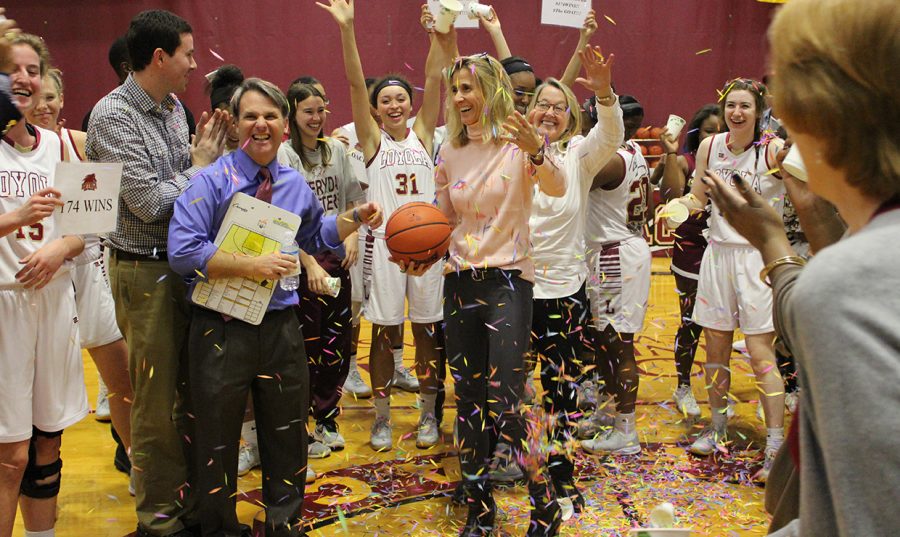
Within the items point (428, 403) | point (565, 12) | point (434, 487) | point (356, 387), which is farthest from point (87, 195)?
point (565, 12)

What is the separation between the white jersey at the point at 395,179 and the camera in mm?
4906

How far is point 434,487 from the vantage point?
4.20m

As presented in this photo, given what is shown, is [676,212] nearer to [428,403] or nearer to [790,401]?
[428,403]

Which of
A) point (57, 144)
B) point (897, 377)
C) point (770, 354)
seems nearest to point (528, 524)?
point (770, 354)

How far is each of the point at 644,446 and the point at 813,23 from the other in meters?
3.98

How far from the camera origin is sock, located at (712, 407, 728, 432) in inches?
182

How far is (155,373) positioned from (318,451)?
1.40 metres

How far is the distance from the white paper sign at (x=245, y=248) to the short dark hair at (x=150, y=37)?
756 millimetres

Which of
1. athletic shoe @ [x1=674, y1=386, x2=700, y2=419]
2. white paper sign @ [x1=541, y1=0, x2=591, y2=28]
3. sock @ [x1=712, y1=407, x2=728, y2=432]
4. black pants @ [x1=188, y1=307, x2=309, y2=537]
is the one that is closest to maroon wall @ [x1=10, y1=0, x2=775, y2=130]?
white paper sign @ [x1=541, y1=0, x2=591, y2=28]

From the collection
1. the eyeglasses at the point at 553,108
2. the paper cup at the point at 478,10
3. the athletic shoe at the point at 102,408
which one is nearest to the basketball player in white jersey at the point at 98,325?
the athletic shoe at the point at 102,408

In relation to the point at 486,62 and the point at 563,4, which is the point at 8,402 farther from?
the point at 563,4

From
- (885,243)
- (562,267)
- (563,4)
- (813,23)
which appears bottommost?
(562,267)

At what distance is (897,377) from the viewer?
0.90 metres

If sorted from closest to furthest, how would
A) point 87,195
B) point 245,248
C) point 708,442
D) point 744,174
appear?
point 87,195, point 245,248, point 744,174, point 708,442
